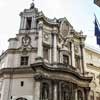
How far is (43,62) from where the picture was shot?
2883 centimetres

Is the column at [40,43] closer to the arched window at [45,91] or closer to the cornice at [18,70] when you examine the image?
the cornice at [18,70]

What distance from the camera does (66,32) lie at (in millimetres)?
34938

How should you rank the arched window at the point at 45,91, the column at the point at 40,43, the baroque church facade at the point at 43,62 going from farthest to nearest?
the column at the point at 40,43 < the baroque church facade at the point at 43,62 < the arched window at the point at 45,91

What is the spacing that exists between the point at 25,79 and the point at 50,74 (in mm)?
3413

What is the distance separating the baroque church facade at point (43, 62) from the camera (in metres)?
28.5

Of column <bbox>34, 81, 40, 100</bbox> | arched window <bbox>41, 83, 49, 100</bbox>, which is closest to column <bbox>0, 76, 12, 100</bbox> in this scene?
column <bbox>34, 81, 40, 100</bbox>

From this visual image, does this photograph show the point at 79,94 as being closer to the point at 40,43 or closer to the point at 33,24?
the point at 40,43

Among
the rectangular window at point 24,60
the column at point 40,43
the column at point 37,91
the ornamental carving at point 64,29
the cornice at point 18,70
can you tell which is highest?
the ornamental carving at point 64,29

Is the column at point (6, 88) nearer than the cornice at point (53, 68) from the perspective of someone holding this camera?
Yes

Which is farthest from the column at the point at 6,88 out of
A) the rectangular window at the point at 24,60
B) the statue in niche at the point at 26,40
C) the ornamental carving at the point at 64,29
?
the ornamental carving at the point at 64,29

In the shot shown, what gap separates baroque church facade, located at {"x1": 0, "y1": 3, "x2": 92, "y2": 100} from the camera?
1123 inches

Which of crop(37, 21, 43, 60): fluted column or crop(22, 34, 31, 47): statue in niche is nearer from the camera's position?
crop(37, 21, 43, 60): fluted column

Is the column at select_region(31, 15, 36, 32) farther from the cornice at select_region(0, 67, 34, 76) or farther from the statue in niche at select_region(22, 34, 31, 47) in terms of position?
the cornice at select_region(0, 67, 34, 76)

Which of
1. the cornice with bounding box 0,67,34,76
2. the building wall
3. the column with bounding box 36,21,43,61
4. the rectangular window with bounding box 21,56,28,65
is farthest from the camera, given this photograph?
the building wall
